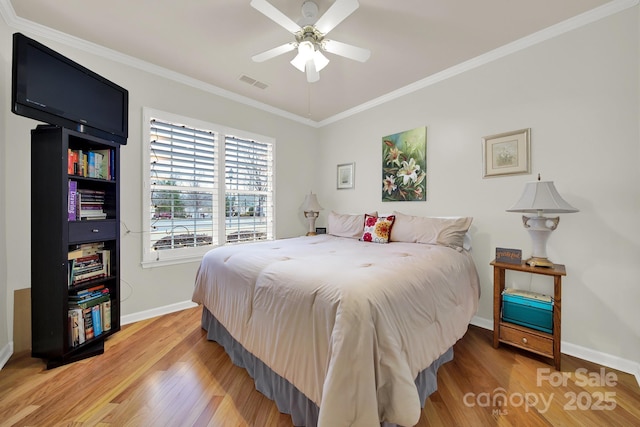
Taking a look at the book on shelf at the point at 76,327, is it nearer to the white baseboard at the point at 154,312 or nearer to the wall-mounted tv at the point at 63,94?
the white baseboard at the point at 154,312

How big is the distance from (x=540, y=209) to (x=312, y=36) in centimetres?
211

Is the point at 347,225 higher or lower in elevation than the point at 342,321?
higher

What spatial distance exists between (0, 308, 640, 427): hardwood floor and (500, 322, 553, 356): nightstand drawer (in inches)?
4.1

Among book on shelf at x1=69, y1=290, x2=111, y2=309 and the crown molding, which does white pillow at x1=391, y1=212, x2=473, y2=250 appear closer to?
the crown molding

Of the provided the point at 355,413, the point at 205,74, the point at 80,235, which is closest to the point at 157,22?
the point at 205,74

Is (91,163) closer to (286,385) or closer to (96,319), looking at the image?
(96,319)

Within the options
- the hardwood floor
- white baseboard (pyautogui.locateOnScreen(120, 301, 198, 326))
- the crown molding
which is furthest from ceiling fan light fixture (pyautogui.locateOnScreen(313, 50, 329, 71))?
white baseboard (pyautogui.locateOnScreen(120, 301, 198, 326))

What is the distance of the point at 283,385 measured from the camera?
4.45ft

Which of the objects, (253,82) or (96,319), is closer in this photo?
(96,319)

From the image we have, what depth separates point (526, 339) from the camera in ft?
6.13

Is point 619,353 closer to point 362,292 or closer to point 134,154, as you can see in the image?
point 362,292

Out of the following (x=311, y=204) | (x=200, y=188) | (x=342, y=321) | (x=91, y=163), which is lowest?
(x=342, y=321)

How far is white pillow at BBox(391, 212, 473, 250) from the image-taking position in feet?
7.43

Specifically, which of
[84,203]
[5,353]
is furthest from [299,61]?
[5,353]
